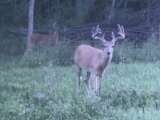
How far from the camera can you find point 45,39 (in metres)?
20.5

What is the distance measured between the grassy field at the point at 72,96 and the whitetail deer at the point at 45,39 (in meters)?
4.55

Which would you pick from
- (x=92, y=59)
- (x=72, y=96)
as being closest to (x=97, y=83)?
(x=92, y=59)

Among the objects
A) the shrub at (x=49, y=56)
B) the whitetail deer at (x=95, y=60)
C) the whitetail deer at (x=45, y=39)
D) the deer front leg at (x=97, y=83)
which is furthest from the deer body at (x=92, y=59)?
the whitetail deer at (x=45, y=39)

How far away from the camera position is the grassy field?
8.95m

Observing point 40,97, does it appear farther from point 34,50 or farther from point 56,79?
point 34,50

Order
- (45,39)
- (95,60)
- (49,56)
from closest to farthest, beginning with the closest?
(95,60) < (49,56) < (45,39)

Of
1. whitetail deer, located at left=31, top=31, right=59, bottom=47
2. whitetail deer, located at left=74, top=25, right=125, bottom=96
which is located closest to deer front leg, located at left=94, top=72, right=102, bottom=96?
whitetail deer, located at left=74, top=25, right=125, bottom=96

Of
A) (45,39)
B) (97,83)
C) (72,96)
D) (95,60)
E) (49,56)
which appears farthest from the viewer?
(45,39)

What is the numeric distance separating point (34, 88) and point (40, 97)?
157 cm

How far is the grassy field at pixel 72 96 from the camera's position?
895 cm

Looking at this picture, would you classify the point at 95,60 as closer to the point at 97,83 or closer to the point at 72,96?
the point at 97,83

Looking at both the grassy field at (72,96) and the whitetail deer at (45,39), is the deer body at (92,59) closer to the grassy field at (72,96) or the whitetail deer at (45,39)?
the grassy field at (72,96)

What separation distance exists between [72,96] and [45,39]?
1016cm

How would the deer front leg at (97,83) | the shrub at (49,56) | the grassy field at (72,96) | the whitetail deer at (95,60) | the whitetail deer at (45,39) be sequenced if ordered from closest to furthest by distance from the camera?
the grassy field at (72,96) < the deer front leg at (97,83) < the whitetail deer at (95,60) < the shrub at (49,56) < the whitetail deer at (45,39)
